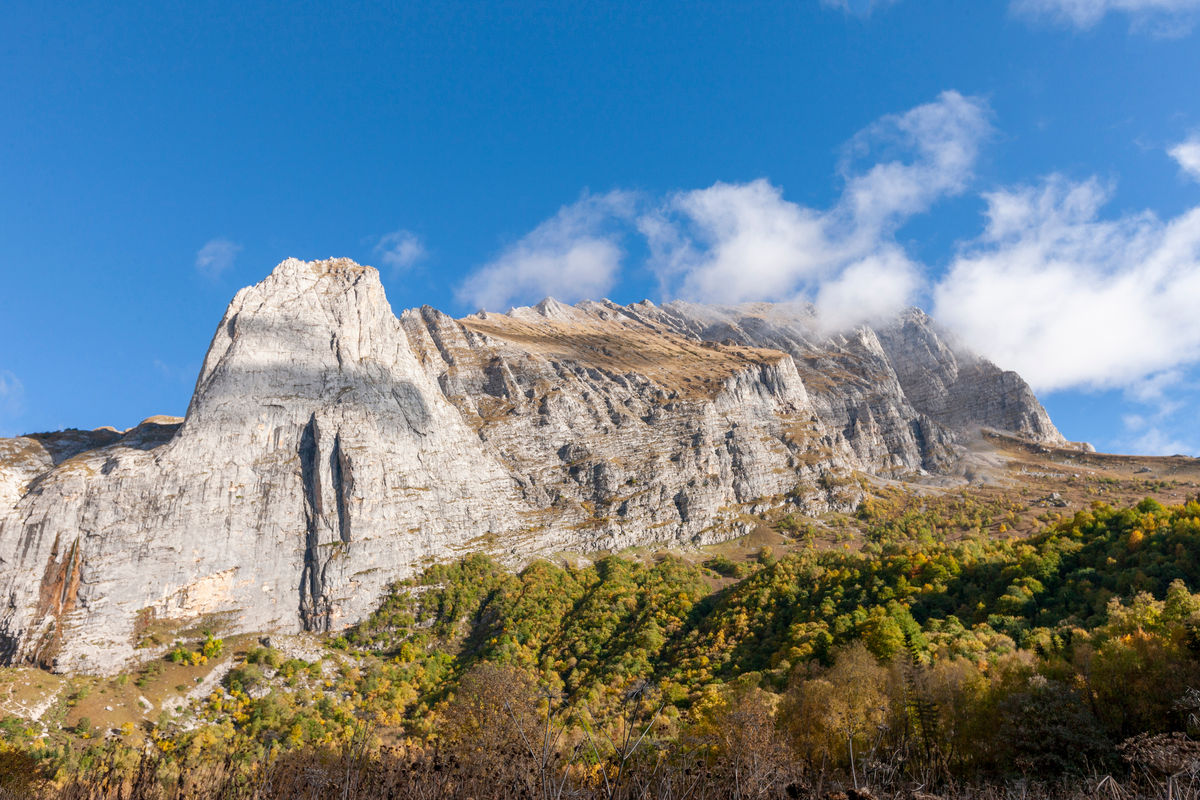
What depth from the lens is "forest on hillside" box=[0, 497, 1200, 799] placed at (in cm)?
1983

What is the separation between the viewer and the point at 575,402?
146000 mm

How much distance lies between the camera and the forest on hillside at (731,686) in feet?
65.1

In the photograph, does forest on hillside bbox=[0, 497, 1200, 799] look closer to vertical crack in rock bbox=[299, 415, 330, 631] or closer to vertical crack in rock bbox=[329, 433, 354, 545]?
vertical crack in rock bbox=[299, 415, 330, 631]

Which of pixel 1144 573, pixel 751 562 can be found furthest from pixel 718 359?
pixel 1144 573

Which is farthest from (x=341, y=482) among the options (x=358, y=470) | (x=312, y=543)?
(x=312, y=543)

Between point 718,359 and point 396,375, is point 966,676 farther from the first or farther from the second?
point 718,359

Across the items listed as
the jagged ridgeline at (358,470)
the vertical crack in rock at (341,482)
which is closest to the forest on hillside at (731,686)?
the jagged ridgeline at (358,470)

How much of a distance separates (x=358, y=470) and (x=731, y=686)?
2910 inches

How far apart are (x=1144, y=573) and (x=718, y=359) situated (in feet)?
464

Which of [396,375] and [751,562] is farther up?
[396,375]

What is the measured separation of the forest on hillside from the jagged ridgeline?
28.5ft

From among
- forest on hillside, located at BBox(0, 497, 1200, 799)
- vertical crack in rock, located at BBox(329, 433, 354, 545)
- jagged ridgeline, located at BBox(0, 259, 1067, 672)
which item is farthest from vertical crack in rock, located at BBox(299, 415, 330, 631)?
forest on hillside, located at BBox(0, 497, 1200, 799)

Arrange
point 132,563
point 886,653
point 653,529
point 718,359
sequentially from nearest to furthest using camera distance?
point 886,653 → point 132,563 → point 653,529 → point 718,359

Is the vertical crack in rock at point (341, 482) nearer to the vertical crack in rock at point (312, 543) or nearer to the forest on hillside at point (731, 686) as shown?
the vertical crack in rock at point (312, 543)
